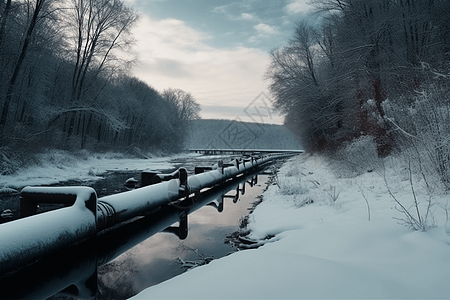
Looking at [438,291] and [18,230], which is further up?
[438,291]

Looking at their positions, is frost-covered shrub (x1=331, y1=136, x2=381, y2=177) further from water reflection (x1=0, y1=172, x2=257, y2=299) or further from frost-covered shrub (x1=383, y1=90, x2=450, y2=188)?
water reflection (x1=0, y1=172, x2=257, y2=299)

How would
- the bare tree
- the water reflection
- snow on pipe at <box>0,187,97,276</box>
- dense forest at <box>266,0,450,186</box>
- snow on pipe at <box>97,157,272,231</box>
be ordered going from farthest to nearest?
1. the bare tree
2. dense forest at <box>266,0,450,186</box>
3. snow on pipe at <box>97,157,272,231</box>
4. the water reflection
5. snow on pipe at <box>0,187,97,276</box>

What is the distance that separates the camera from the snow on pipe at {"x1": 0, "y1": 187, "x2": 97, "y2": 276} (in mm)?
2414

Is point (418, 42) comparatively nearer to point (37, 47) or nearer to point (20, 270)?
point (20, 270)

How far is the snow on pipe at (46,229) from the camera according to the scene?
2.41m

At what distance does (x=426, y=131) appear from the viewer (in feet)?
15.8

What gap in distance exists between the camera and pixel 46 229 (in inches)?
111

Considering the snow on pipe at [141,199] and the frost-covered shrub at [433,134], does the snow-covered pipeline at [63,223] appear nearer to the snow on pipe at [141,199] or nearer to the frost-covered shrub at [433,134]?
the snow on pipe at [141,199]

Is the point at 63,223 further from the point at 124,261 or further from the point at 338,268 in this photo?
the point at 338,268

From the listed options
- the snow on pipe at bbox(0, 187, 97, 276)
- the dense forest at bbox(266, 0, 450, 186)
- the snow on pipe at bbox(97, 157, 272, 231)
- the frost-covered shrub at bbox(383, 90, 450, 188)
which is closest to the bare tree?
the snow on pipe at bbox(97, 157, 272, 231)

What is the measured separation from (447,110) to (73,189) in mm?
5866

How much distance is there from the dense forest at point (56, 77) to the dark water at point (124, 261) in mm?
9188

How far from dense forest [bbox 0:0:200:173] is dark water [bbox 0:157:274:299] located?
Answer: 9.19 meters

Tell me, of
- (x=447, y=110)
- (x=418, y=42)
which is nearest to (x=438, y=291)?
(x=447, y=110)
